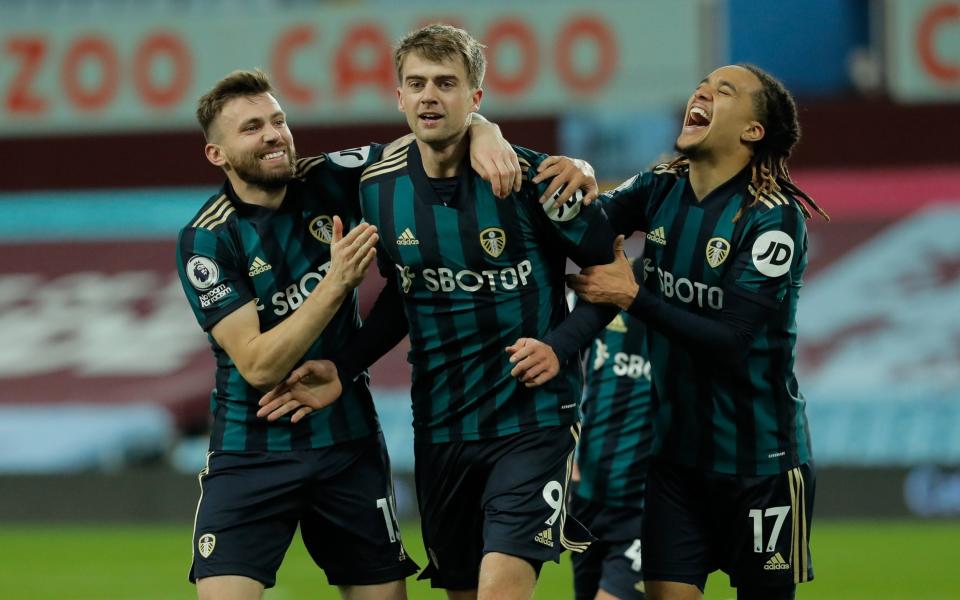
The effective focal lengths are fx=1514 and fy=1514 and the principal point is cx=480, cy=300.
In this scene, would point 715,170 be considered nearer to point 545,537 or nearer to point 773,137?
point 773,137

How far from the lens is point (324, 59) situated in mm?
14758

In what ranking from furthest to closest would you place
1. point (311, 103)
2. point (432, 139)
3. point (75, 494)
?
point (311, 103) < point (75, 494) < point (432, 139)

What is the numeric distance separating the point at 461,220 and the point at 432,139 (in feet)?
0.93

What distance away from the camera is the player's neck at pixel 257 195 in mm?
5191

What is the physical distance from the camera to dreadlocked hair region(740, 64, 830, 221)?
510cm

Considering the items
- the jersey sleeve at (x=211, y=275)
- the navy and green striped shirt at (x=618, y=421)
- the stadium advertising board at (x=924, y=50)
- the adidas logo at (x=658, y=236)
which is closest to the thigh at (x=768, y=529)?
the adidas logo at (x=658, y=236)

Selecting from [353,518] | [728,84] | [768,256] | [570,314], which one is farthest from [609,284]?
[353,518]

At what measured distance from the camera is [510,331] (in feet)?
16.3

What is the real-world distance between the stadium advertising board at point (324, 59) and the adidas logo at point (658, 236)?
357 inches

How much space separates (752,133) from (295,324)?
1657 millimetres

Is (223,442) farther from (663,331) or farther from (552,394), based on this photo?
(663,331)

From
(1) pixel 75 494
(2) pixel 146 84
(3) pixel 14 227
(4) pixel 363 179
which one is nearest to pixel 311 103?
(2) pixel 146 84

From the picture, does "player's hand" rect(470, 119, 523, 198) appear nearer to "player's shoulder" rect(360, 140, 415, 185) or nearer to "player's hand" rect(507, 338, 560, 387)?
"player's shoulder" rect(360, 140, 415, 185)

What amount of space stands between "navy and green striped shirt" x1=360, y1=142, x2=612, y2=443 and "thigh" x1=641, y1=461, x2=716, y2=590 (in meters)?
0.44
